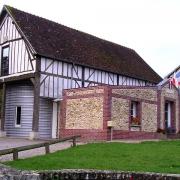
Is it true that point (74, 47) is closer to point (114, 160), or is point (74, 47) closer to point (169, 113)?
point (169, 113)

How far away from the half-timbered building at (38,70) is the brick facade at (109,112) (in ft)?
7.38

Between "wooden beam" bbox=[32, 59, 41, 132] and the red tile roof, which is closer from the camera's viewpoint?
"wooden beam" bbox=[32, 59, 41, 132]

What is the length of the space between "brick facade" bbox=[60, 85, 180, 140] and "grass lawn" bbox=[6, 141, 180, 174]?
18.1 feet

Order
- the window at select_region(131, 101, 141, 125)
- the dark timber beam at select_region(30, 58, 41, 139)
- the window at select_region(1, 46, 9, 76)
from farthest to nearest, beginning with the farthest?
the window at select_region(1, 46, 9, 76) → the dark timber beam at select_region(30, 58, 41, 139) → the window at select_region(131, 101, 141, 125)

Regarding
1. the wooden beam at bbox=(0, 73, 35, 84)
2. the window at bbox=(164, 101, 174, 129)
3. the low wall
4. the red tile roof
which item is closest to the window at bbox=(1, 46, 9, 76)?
the wooden beam at bbox=(0, 73, 35, 84)

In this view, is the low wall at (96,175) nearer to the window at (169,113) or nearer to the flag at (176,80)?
the window at (169,113)

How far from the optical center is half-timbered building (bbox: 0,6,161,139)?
26000mm

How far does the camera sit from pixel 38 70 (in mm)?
25578

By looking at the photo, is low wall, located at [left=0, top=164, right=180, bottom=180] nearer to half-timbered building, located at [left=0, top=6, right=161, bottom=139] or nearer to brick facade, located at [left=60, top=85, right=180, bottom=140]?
brick facade, located at [left=60, top=85, right=180, bottom=140]

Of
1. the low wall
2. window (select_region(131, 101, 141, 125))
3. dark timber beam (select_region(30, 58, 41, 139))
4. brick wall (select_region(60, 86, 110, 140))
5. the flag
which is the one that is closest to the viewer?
the low wall

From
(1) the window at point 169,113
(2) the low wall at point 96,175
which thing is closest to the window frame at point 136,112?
(1) the window at point 169,113

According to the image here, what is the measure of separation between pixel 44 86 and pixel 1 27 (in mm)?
5869

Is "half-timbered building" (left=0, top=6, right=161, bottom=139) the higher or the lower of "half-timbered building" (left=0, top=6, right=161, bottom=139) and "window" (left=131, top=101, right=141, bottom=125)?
the higher

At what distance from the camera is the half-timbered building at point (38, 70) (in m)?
26.0
